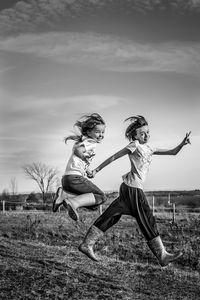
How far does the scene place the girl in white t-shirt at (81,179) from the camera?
5.50m

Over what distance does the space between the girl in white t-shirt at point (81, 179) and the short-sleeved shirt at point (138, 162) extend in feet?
1.40

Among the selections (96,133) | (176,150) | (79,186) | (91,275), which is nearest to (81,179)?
(79,186)

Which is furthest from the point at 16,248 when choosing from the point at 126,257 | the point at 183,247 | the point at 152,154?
the point at 152,154

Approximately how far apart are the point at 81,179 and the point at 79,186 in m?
0.09

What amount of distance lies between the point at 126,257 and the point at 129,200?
6.30m

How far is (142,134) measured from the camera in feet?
19.2

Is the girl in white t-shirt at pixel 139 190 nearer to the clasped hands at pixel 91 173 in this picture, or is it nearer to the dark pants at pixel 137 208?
the dark pants at pixel 137 208

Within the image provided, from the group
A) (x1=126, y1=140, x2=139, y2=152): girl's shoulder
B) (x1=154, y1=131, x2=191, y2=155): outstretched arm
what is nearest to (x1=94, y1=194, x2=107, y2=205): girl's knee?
(x1=126, y1=140, x2=139, y2=152): girl's shoulder

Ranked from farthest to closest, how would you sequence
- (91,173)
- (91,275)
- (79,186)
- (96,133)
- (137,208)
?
1. (91,275)
2. (96,133)
3. (137,208)
4. (79,186)
5. (91,173)

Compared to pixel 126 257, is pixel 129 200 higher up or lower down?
higher up

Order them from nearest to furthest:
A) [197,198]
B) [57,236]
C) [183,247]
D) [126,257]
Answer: [126,257] → [183,247] → [57,236] → [197,198]

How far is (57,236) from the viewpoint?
14688 mm

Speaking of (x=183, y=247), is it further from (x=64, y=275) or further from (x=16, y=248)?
(x=64, y=275)

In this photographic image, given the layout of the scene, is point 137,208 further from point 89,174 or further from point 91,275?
point 91,275
